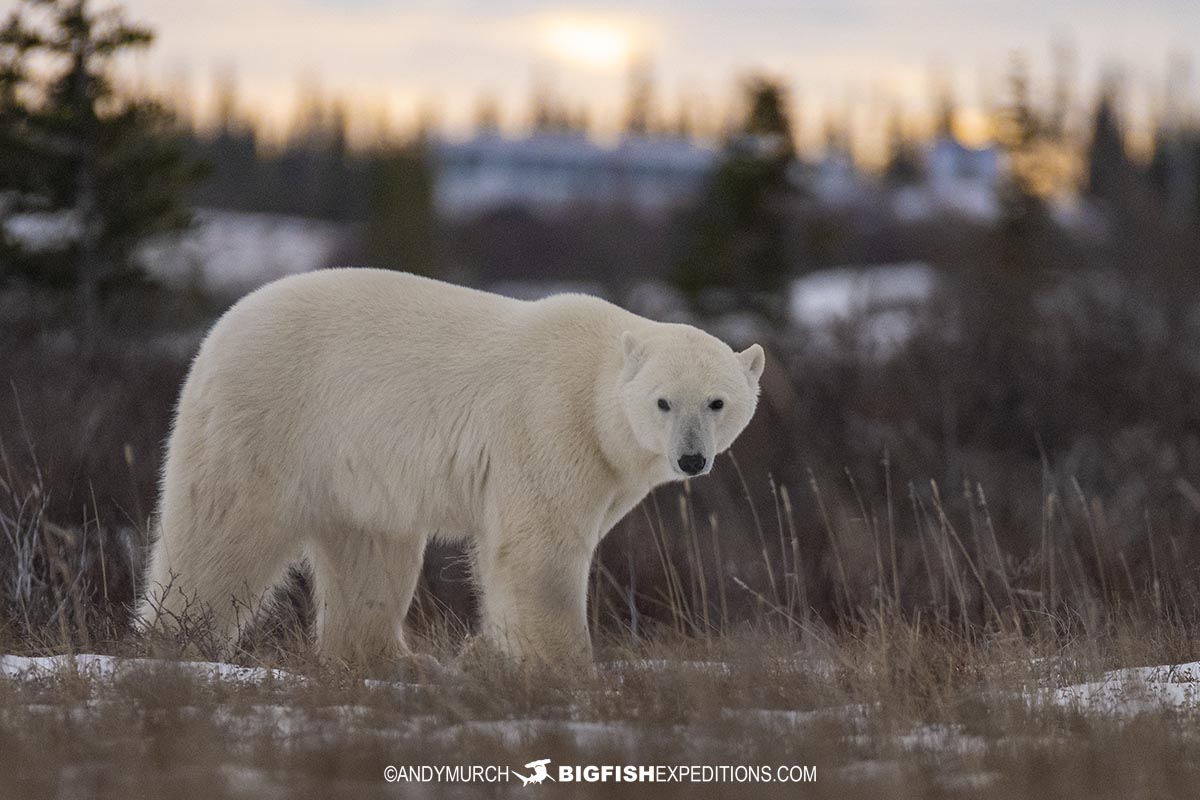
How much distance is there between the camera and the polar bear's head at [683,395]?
13.6 ft

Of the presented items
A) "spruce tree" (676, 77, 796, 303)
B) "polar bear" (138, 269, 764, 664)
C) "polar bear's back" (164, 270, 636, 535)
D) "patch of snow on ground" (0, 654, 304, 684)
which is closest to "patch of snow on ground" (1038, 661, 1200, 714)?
"polar bear" (138, 269, 764, 664)

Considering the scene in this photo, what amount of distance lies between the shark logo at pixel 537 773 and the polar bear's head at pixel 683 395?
49.2 inches

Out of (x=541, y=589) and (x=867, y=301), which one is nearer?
(x=541, y=589)

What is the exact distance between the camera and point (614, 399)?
4.34 m

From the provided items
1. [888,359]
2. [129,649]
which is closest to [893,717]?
[129,649]

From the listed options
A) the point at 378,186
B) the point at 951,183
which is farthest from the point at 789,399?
the point at 951,183

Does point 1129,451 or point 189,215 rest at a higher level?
point 189,215

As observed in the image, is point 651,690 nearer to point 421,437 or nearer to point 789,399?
point 421,437

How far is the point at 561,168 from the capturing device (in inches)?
3457

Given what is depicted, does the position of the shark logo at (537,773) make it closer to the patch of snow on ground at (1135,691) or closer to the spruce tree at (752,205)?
the patch of snow on ground at (1135,691)

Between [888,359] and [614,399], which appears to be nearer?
[614,399]

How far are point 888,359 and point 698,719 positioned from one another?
11.4 metres

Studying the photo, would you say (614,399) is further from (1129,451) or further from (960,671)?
(1129,451)

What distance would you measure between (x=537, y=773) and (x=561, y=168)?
86.4 metres
